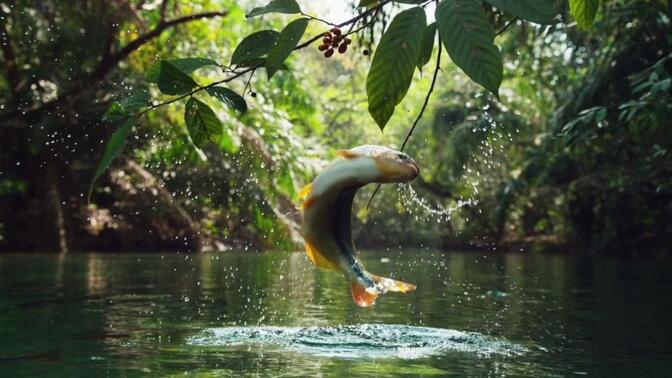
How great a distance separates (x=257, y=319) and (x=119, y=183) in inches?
535

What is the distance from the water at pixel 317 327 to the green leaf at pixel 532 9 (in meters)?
3.87

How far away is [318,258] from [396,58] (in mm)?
2151

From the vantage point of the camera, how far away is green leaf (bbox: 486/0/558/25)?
115cm

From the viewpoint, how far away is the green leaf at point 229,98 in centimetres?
154

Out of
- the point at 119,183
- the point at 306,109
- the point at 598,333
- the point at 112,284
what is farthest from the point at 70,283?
the point at 306,109

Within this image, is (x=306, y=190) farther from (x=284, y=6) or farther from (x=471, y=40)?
(x=471, y=40)

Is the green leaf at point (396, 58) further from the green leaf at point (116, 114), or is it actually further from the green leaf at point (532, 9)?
the green leaf at point (116, 114)

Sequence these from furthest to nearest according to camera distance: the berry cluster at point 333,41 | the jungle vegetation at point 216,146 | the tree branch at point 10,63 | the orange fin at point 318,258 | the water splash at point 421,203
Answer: the tree branch at point 10,63
the jungle vegetation at point 216,146
the water splash at point 421,203
the orange fin at point 318,258
the berry cluster at point 333,41

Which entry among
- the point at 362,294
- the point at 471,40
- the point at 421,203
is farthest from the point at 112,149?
the point at 421,203

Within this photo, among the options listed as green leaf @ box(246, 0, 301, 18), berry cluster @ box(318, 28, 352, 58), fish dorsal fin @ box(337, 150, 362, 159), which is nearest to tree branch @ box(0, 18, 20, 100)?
fish dorsal fin @ box(337, 150, 362, 159)

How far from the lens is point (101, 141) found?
765 inches

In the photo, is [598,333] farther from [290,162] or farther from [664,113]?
[290,162]

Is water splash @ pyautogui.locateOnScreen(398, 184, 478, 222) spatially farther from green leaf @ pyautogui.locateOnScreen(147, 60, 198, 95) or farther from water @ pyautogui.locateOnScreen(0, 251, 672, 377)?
green leaf @ pyautogui.locateOnScreen(147, 60, 198, 95)

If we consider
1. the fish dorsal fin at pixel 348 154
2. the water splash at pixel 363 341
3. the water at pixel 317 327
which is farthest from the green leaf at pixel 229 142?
the fish dorsal fin at pixel 348 154
